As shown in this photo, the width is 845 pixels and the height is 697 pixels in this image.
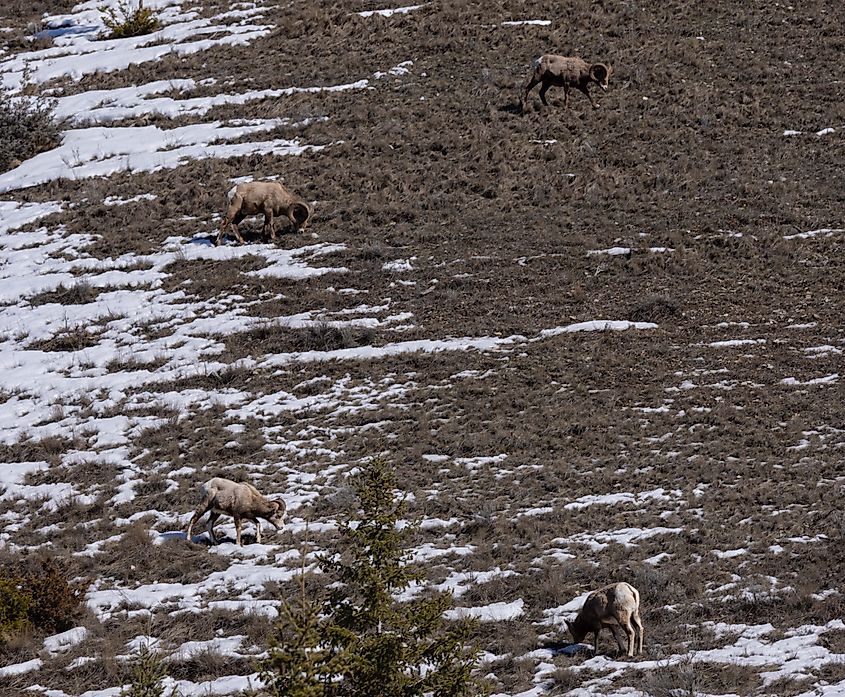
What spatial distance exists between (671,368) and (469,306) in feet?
15.9

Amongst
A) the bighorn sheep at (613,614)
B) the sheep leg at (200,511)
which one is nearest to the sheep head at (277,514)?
the sheep leg at (200,511)

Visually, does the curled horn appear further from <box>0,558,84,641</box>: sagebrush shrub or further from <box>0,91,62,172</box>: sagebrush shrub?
<box>0,558,84,641</box>: sagebrush shrub

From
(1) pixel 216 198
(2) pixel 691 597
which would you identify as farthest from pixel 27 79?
(2) pixel 691 597

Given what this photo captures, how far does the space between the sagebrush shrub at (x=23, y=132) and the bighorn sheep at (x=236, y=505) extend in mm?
20314

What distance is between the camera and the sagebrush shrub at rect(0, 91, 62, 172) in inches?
1156

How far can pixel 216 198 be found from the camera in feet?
85.5

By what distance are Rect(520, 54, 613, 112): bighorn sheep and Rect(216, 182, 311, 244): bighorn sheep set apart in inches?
374

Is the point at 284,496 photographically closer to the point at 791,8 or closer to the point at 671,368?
the point at 671,368

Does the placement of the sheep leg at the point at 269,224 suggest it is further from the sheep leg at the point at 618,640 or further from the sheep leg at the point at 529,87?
the sheep leg at the point at 618,640

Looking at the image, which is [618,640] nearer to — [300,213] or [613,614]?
[613,614]

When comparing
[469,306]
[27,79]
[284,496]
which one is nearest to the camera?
[284,496]

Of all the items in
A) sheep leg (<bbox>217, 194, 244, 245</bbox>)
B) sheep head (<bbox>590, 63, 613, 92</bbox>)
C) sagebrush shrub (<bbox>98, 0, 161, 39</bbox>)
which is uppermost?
sagebrush shrub (<bbox>98, 0, 161, 39</bbox>)

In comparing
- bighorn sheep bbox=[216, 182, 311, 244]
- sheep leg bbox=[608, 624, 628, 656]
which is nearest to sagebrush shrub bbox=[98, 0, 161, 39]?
bighorn sheep bbox=[216, 182, 311, 244]

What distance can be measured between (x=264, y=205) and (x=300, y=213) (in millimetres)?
1076
